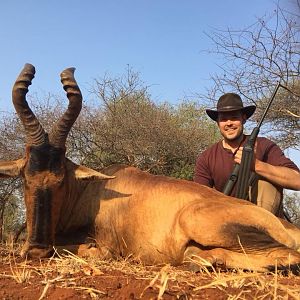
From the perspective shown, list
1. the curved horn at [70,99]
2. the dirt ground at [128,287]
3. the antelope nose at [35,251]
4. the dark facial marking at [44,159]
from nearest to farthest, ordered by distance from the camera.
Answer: the dirt ground at [128,287], the antelope nose at [35,251], the dark facial marking at [44,159], the curved horn at [70,99]

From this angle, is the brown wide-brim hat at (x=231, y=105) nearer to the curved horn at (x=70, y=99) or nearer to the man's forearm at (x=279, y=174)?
the man's forearm at (x=279, y=174)

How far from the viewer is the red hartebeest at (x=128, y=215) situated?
4.37m

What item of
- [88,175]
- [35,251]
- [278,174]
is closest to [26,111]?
[88,175]

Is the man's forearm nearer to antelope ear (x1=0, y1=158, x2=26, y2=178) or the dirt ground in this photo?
the dirt ground

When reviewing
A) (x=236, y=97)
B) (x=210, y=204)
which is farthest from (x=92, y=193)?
(x=236, y=97)

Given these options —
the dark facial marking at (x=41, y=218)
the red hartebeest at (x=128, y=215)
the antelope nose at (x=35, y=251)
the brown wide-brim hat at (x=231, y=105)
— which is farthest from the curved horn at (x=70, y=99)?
the brown wide-brim hat at (x=231, y=105)

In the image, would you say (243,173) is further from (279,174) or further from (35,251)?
(35,251)

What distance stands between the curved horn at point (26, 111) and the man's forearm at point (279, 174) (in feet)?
7.58

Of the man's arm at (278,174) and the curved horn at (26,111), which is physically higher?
the curved horn at (26,111)

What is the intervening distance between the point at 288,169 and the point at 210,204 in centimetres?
147

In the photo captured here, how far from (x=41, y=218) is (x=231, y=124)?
2.60 metres

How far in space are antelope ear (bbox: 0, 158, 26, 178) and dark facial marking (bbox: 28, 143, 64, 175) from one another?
24cm

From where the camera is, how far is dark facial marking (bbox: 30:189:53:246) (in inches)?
186

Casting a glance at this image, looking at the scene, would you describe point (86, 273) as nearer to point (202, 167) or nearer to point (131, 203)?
point (131, 203)
